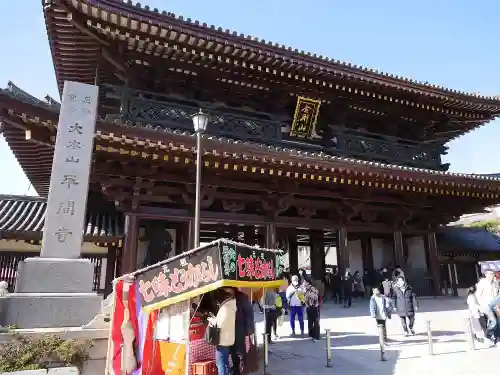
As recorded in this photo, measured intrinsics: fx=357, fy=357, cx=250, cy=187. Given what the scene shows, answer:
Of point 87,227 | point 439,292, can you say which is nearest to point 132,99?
point 87,227

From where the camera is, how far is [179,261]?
4984mm

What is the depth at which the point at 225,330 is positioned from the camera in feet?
15.2

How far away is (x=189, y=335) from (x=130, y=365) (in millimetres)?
970

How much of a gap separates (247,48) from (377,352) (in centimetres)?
876

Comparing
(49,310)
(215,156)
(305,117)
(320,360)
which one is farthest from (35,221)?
(305,117)

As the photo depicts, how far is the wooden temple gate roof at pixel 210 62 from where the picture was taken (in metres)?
9.47

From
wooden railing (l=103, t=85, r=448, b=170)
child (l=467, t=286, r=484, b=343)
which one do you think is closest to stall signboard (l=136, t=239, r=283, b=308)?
child (l=467, t=286, r=484, b=343)

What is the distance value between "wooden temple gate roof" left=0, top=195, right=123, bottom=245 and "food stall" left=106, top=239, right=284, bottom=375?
5519 millimetres

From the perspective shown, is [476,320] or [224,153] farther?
[224,153]

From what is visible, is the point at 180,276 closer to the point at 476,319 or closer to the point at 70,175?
the point at 70,175

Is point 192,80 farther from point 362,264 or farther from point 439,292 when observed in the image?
point 439,292

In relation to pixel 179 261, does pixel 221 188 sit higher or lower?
higher

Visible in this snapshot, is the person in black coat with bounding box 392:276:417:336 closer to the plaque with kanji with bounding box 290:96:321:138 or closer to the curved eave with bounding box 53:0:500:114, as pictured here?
the plaque with kanji with bounding box 290:96:321:138

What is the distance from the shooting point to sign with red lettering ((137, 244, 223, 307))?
4.64m
